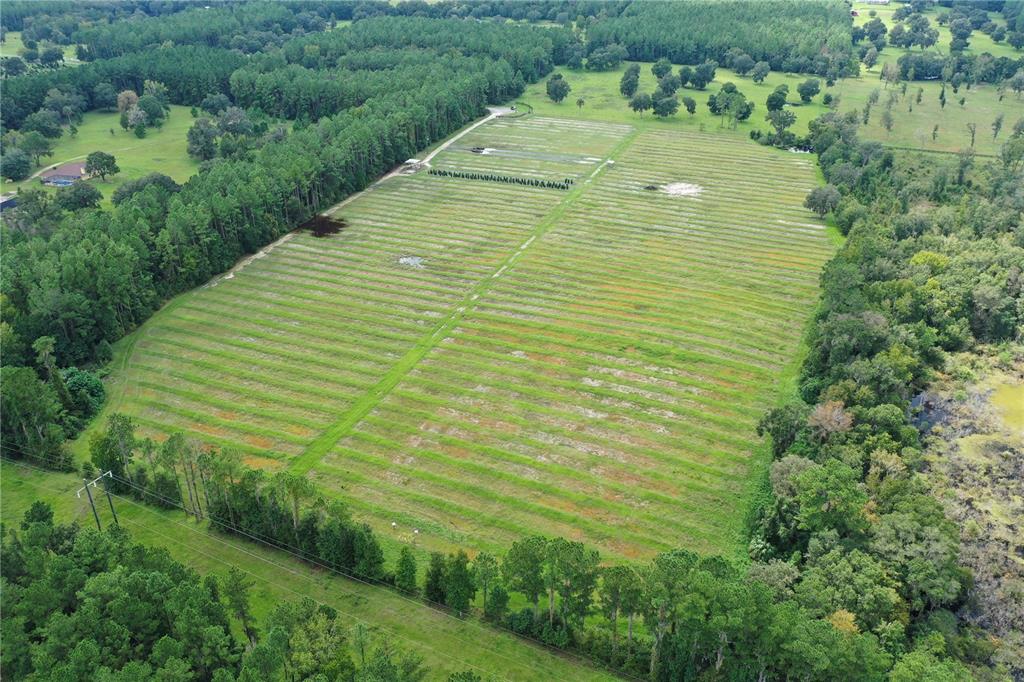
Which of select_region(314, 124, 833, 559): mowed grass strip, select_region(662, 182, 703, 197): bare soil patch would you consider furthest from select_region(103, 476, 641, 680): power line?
select_region(662, 182, 703, 197): bare soil patch

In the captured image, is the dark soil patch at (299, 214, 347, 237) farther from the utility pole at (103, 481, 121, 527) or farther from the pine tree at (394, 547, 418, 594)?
the pine tree at (394, 547, 418, 594)

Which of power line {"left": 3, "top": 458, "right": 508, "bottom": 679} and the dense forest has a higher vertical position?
the dense forest

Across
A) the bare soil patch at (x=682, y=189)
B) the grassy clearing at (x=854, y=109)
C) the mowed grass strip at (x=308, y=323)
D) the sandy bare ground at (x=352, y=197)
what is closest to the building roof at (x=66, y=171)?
the sandy bare ground at (x=352, y=197)

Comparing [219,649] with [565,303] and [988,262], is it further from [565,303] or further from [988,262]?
[988,262]

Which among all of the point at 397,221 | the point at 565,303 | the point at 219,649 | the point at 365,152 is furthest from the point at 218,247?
the point at 219,649

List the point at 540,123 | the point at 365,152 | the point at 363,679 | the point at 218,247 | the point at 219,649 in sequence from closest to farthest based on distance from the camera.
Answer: the point at 363,679 < the point at 219,649 < the point at 218,247 < the point at 365,152 < the point at 540,123

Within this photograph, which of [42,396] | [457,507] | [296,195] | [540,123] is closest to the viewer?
[457,507]
